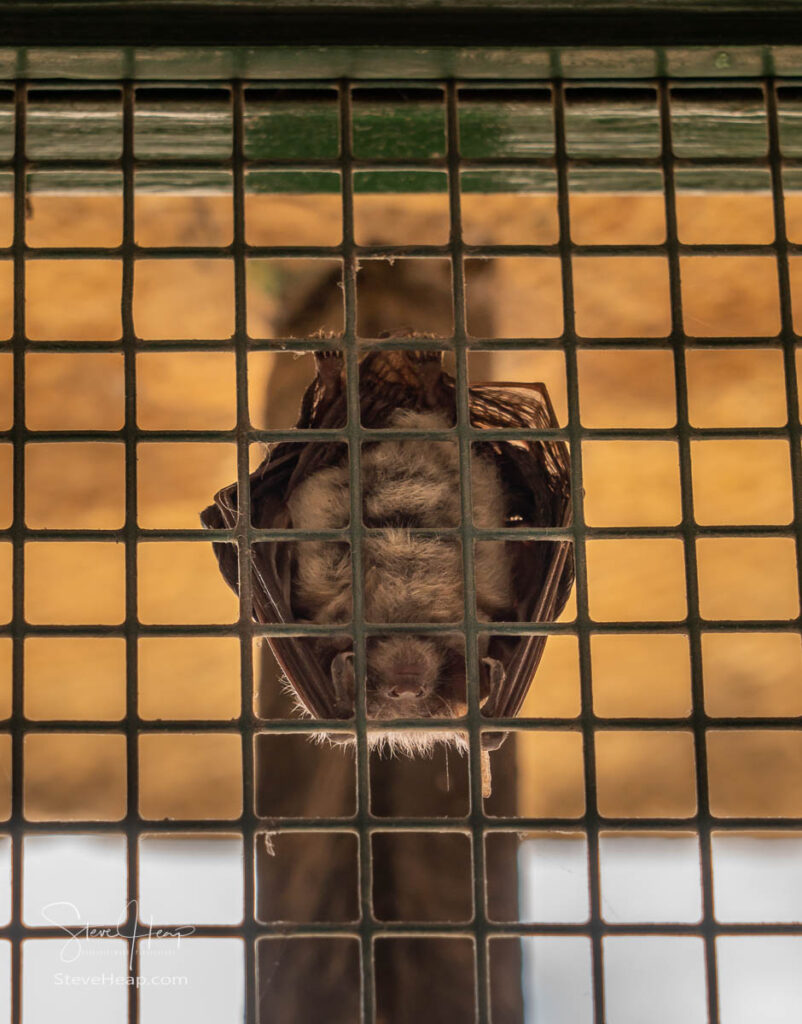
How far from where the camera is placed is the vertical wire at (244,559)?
1.65m

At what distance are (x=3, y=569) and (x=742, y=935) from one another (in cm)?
173

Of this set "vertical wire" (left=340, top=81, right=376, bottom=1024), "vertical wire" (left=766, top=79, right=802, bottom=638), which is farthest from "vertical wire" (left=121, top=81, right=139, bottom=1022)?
"vertical wire" (left=766, top=79, right=802, bottom=638)

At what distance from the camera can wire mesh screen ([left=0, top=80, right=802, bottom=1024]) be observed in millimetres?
1689

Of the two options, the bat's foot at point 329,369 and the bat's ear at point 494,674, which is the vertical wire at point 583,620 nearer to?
the bat's ear at point 494,674

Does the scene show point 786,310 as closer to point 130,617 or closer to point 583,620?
point 583,620

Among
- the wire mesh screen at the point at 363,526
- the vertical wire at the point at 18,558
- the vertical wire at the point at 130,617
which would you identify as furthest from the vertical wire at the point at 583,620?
the vertical wire at the point at 18,558

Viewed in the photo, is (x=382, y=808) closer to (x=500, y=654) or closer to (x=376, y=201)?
(x=500, y=654)

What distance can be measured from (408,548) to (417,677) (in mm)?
288

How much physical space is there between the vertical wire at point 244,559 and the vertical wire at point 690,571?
0.70 m

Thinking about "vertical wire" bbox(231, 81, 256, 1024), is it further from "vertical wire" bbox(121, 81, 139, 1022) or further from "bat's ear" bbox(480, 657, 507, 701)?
"bat's ear" bbox(480, 657, 507, 701)

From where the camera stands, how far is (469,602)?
167cm

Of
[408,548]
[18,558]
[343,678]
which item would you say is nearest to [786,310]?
[408,548]

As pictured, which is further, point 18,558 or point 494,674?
point 494,674

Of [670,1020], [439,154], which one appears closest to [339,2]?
[439,154]
